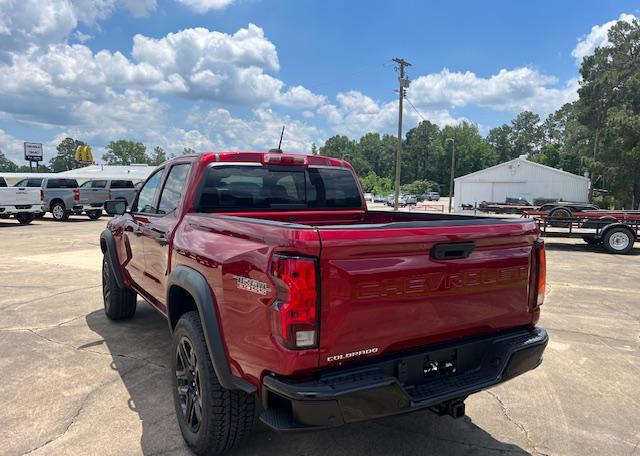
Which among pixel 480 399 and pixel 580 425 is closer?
pixel 580 425

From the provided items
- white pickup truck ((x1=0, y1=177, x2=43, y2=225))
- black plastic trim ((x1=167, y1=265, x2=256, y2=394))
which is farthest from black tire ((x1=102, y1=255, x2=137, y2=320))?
white pickup truck ((x1=0, y1=177, x2=43, y2=225))

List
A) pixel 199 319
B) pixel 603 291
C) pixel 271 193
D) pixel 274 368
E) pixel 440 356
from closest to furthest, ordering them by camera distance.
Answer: pixel 274 368
pixel 440 356
pixel 199 319
pixel 271 193
pixel 603 291

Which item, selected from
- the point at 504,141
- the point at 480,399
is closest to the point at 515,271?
the point at 480,399

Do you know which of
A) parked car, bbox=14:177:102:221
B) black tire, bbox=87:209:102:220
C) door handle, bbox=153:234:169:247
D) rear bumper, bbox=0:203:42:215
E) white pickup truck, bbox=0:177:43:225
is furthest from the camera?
black tire, bbox=87:209:102:220

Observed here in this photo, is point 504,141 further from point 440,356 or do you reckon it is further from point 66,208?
point 440,356

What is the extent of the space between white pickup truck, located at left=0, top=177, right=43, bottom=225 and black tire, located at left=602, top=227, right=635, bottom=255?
20293 mm

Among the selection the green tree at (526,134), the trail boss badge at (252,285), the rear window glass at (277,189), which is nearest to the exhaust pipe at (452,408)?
the trail boss badge at (252,285)

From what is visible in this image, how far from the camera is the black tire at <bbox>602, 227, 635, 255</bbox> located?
12616 millimetres

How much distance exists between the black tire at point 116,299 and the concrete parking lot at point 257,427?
0.15 meters

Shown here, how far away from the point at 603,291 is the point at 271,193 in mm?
6598

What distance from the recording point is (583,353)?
4.78m

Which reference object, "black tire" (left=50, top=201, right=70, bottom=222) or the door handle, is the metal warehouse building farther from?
the door handle

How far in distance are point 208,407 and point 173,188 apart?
199 centimetres

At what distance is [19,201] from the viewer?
17781mm
